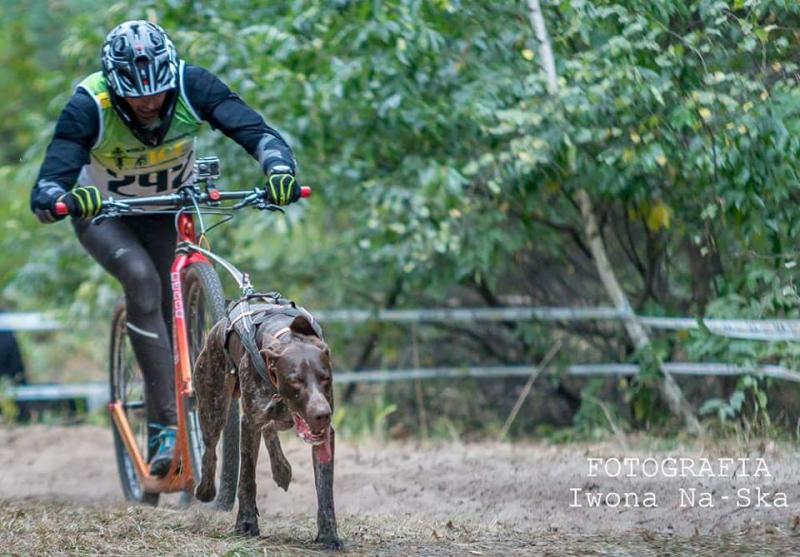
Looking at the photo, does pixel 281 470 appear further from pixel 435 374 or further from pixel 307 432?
pixel 435 374

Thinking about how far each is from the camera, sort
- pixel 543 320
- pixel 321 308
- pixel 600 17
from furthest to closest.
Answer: pixel 321 308
pixel 543 320
pixel 600 17

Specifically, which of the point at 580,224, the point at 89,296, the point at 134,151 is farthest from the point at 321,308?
the point at 134,151

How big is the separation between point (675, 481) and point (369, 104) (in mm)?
3333

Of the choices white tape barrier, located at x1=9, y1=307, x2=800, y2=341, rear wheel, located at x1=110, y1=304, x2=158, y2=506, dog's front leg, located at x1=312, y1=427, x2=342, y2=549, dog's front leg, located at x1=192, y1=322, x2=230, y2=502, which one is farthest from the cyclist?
white tape barrier, located at x1=9, y1=307, x2=800, y2=341

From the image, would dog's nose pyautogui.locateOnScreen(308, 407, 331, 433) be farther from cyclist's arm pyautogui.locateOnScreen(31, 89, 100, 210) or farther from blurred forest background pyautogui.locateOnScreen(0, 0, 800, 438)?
blurred forest background pyautogui.locateOnScreen(0, 0, 800, 438)

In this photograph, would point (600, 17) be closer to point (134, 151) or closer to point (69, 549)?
point (134, 151)

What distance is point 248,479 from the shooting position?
4.47 m

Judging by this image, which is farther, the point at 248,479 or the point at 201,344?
the point at 201,344

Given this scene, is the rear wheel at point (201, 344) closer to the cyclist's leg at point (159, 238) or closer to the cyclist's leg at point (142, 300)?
the cyclist's leg at point (142, 300)

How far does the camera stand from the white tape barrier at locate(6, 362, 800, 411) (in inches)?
332

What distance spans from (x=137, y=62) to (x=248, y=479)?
1.87 m

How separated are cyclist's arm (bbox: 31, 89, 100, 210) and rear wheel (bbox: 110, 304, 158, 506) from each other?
133 centimetres

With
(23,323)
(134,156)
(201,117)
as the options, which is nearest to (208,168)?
(201,117)

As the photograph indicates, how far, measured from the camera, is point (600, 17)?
6848 millimetres
